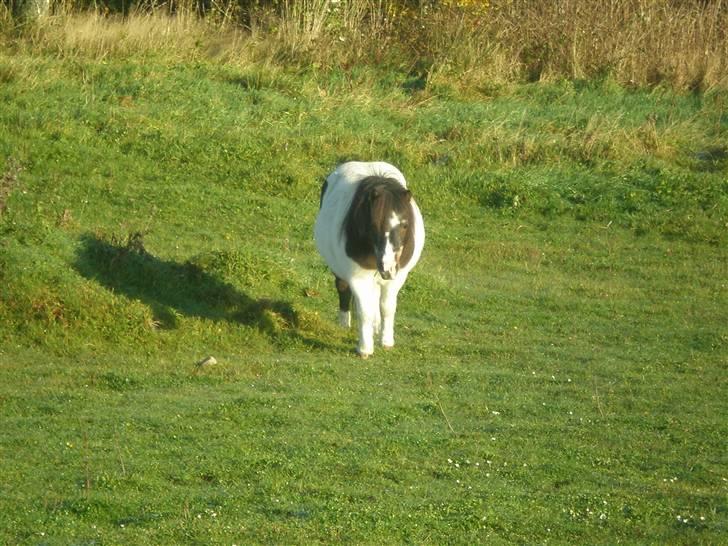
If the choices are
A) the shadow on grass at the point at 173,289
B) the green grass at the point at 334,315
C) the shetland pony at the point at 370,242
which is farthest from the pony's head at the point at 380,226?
the shadow on grass at the point at 173,289

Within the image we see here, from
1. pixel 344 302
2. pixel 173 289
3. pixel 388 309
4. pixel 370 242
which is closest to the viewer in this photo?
pixel 370 242

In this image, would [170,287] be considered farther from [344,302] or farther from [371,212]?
[371,212]

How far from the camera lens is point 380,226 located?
Answer: 410 inches

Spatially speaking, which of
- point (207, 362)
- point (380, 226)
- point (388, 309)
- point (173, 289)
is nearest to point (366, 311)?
point (388, 309)

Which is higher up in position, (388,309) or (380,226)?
(380,226)

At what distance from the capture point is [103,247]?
41.0 feet

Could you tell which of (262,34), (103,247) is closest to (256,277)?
(103,247)

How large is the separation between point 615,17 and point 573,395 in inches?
536

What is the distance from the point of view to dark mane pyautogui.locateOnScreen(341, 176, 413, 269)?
1043cm

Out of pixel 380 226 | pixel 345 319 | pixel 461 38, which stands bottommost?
pixel 345 319

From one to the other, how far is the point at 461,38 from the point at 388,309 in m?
11.5

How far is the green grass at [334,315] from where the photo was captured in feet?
24.3

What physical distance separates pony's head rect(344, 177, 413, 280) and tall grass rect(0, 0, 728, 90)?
1039cm

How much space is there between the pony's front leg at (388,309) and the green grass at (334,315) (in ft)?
0.99
